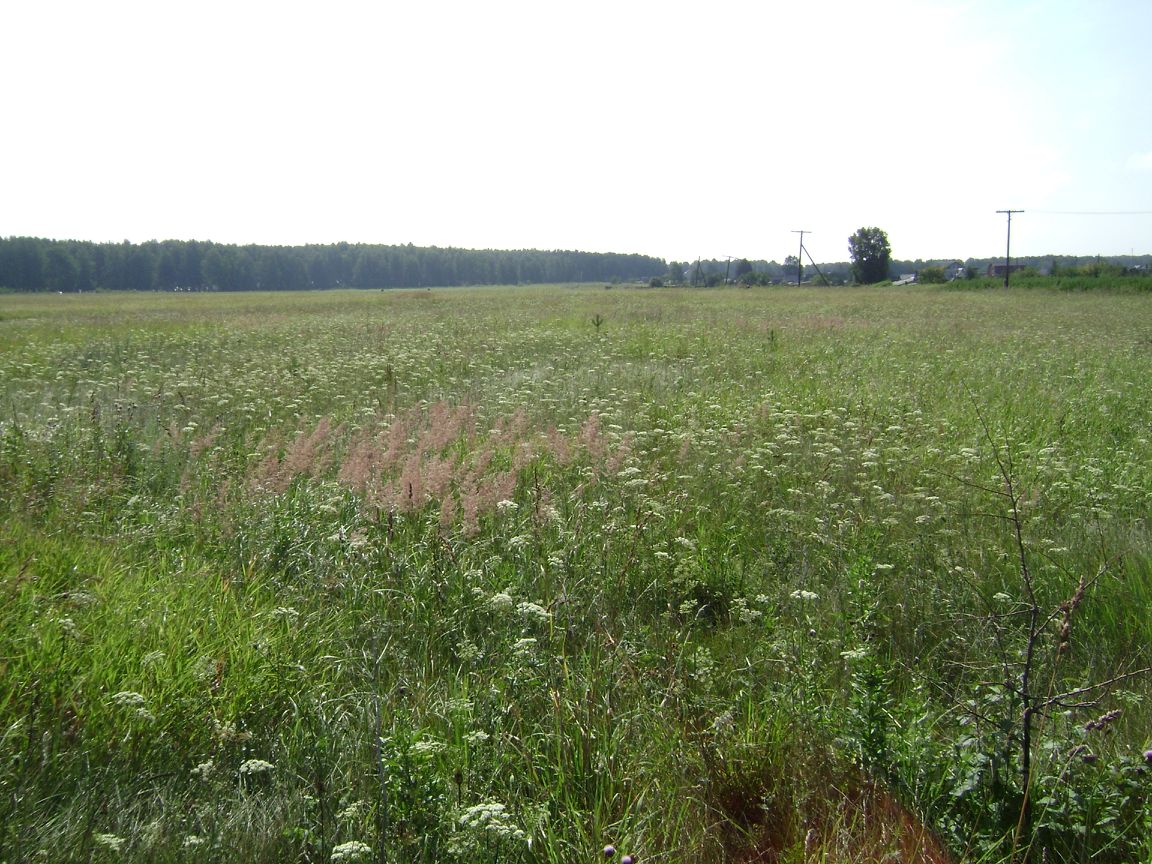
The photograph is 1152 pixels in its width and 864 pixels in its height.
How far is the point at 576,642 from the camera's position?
359cm

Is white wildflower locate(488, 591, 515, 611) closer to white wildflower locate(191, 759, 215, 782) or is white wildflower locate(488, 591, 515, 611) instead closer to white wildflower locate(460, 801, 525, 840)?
white wildflower locate(460, 801, 525, 840)

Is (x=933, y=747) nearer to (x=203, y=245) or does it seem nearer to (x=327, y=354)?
(x=327, y=354)

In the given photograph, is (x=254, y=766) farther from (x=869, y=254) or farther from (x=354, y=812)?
(x=869, y=254)

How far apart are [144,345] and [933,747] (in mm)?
17818

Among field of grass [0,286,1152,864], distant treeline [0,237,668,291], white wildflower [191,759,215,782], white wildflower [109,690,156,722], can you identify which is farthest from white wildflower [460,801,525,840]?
distant treeline [0,237,668,291]

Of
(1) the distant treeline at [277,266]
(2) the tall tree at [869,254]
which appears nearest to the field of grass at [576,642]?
(2) the tall tree at [869,254]

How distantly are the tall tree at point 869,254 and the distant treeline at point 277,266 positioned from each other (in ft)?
264

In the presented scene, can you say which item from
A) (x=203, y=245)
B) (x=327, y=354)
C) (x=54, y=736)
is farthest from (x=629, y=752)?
(x=203, y=245)

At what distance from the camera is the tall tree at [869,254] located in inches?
3120

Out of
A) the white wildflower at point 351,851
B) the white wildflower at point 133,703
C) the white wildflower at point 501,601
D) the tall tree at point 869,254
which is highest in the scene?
the tall tree at point 869,254

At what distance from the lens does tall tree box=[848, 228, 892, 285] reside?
3120 inches

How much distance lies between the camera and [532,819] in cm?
243

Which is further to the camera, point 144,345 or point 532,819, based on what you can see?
point 144,345

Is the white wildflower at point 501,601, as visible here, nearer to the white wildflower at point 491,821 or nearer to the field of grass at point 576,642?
the field of grass at point 576,642
